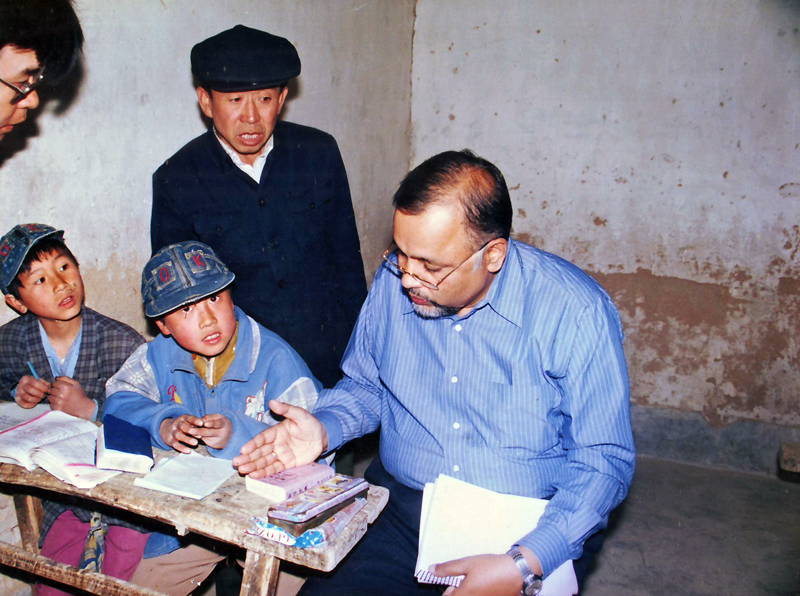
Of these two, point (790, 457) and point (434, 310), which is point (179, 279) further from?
point (790, 457)

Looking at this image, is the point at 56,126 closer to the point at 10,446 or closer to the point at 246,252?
the point at 246,252

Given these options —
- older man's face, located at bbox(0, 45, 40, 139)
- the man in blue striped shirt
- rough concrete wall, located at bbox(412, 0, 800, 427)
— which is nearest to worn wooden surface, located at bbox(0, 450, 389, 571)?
the man in blue striped shirt

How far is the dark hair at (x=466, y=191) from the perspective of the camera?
1.77 meters

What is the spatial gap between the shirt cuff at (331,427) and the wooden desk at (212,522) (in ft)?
0.88

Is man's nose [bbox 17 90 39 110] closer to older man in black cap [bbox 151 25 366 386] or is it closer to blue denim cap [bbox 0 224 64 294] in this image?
blue denim cap [bbox 0 224 64 294]

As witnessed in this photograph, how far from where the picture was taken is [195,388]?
7.30 ft

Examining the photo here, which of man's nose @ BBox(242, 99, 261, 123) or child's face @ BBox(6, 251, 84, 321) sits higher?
man's nose @ BBox(242, 99, 261, 123)

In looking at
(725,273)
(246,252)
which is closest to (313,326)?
(246,252)

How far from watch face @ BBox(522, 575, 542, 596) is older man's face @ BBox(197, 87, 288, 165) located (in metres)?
1.86

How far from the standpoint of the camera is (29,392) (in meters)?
2.06

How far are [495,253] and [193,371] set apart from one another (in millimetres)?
1132

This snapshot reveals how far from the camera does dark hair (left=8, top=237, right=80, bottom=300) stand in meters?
2.02

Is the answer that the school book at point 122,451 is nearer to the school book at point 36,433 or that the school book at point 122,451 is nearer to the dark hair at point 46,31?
the school book at point 36,433

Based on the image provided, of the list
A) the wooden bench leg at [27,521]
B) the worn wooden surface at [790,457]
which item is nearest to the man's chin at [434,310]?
the wooden bench leg at [27,521]
